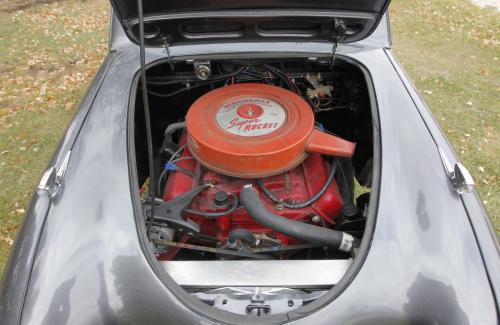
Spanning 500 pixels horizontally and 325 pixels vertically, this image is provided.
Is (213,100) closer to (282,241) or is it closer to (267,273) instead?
(282,241)

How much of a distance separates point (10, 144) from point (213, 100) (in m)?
2.37

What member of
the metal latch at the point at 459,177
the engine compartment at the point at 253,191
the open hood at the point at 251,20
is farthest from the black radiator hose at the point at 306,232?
the open hood at the point at 251,20

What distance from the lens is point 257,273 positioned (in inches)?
44.6

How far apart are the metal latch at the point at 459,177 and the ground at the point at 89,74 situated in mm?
1497

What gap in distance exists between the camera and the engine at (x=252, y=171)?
4.49ft

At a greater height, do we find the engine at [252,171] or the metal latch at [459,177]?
the engine at [252,171]

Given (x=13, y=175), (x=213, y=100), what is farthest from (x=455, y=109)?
(x=13, y=175)

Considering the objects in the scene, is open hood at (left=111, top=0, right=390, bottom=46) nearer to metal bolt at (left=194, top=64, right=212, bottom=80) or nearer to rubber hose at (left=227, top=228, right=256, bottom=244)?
metal bolt at (left=194, top=64, right=212, bottom=80)

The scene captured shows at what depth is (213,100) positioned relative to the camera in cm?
164

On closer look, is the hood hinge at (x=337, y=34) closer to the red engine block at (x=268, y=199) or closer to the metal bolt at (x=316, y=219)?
the red engine block at (x=268, y=199)

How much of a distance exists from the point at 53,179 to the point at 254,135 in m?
0.68

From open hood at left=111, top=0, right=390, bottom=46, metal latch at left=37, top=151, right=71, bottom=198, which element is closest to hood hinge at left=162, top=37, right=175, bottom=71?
open hood at left=111, top=0, right=390, bottom=46

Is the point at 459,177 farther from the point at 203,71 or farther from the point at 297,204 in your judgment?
the point at 203,71

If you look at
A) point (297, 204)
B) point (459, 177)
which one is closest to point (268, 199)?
point (297, 204)
